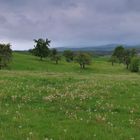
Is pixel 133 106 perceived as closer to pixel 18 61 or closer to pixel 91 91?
pixel 91 91

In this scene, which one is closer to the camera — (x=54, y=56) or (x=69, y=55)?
(x=54, y=56)

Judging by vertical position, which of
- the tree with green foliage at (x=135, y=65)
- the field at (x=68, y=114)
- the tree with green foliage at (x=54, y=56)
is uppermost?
the field at (x=68, y=114)

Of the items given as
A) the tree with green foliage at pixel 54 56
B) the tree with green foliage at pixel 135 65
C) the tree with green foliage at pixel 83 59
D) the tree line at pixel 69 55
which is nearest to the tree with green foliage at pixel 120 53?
the tree line at pixel 69 55

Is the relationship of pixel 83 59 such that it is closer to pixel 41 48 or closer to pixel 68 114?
pixel 41 48

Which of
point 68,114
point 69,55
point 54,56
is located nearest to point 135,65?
point 54,56

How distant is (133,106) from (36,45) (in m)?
127

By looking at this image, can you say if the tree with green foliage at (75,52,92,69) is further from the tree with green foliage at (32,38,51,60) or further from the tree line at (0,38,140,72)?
the tree with green foliage at (32,38,51,60)

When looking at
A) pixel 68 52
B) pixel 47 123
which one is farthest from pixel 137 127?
pixel 68 52

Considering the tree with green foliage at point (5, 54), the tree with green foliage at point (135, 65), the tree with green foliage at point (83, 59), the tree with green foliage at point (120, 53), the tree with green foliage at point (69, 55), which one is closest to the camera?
the tree with green foliage at point (5, 54)

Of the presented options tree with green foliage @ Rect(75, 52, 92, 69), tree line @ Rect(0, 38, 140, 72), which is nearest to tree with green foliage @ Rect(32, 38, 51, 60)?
tree line @ Rect(0, 38, 140, 72)

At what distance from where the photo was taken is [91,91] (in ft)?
86.3

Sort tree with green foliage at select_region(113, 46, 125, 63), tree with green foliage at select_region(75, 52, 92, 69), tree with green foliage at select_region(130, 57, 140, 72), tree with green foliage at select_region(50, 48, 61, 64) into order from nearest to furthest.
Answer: tree with green foliage at select_region(130, 57, 140, 72) → tree with green foliage at select_region(75, 52, 92, 69) → tree with green foliage at select_region(50, 48, 61, 64) → tree with green foliage at select_region(113, 46, 125, 63)

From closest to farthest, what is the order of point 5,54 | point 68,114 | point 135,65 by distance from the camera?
1. point 68,114
2. point 5,54
3. point 135,65

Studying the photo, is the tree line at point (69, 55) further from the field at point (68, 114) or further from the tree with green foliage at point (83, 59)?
the field at point (68, 114)
